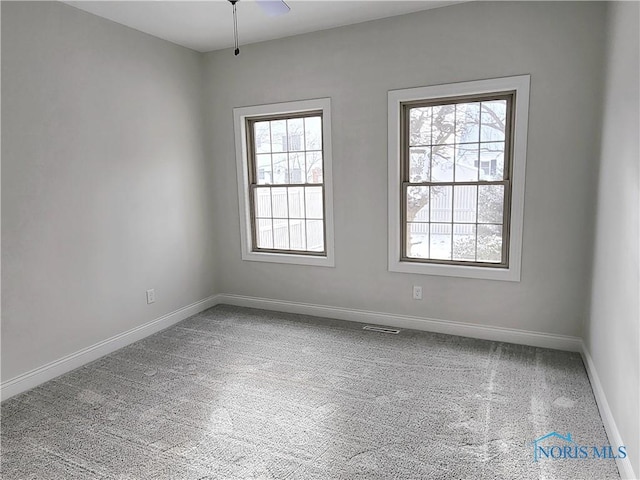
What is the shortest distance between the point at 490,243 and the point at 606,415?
5.04 ft

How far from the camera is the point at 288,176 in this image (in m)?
4.35

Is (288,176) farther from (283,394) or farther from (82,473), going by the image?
(82,473)

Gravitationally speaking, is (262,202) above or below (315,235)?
above

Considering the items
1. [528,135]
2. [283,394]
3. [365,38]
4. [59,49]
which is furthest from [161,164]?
[528,135]

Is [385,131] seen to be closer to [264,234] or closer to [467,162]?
[467,162]

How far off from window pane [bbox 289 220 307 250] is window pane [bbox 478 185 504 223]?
1.71 meters

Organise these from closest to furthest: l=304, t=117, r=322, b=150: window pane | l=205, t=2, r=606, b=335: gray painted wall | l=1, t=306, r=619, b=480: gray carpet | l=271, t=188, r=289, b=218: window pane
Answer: l=1, t=306, r=619, b=480: gray carpet
l=205, t=2, r=606, b=335: gray painted wall
l=304, t=117, r=322, b=150: window pane
l=271, t=188, r=289, b=218: window pane

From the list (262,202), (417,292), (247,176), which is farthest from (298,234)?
(417,292)

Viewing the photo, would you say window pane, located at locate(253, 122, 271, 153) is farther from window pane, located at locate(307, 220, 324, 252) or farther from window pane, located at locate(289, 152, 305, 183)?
window pane, located at locate(307, 220, 324, 252)

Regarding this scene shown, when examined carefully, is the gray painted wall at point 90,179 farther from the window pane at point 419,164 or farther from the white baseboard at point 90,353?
the window pane at point 419,164

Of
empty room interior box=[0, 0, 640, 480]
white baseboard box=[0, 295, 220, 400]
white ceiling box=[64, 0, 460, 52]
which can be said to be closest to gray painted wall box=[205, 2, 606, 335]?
empty room interior box=[0, 0, 640, 480]

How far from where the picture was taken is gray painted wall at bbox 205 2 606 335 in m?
3.08

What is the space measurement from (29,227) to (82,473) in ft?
5.61

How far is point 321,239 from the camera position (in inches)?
168
